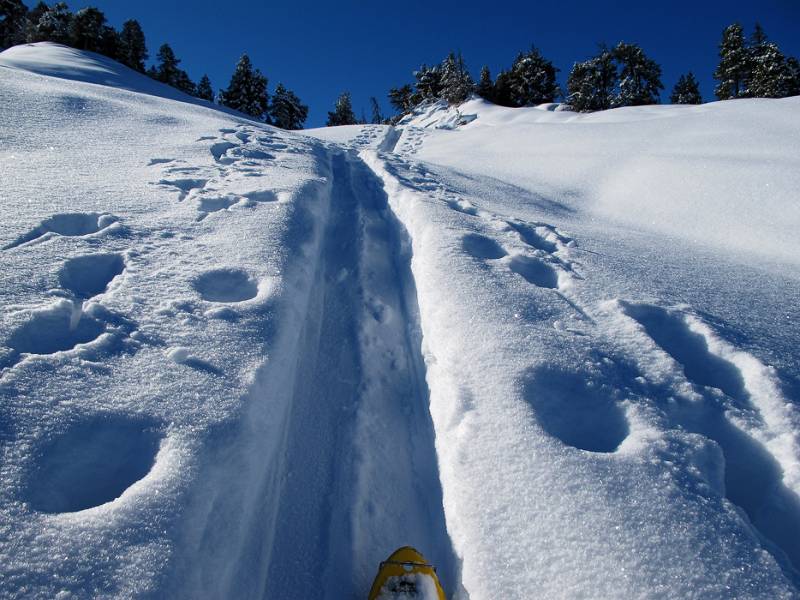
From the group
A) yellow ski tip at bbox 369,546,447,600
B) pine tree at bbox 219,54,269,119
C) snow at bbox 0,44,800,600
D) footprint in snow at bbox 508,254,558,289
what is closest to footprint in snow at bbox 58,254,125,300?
snow at bbox 0,44,800,600

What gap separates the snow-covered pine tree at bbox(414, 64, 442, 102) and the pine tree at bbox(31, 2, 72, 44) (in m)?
22.7

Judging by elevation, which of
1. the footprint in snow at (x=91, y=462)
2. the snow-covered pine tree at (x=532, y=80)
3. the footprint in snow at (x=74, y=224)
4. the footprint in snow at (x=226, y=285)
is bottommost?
the footprint in snow at (x=91, y=462)

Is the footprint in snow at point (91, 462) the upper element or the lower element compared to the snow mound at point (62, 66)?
lower

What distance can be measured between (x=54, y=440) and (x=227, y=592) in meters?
0.89

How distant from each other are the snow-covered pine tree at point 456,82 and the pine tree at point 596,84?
21.8 ft

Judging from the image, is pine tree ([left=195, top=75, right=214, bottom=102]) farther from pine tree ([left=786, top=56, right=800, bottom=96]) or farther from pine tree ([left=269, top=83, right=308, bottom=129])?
pine tree ([left=786, top=56, right=800, bottom=96])

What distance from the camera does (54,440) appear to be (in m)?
1.60

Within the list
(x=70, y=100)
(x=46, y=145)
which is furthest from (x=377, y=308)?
(x=70, y=100)

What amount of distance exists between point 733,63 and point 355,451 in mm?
33997

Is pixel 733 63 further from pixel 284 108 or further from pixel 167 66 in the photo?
pixel 167 66

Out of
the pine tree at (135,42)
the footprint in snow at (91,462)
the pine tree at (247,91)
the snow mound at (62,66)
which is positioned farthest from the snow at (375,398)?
the pine tree at (135,42)

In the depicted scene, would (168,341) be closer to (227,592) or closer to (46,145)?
(227,592)

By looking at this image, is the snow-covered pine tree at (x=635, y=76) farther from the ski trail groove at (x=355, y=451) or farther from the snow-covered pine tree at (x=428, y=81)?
the ski trail groove at (x=355, y=451)

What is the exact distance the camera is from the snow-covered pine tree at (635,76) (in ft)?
80.3
